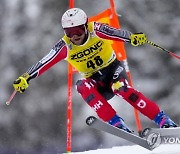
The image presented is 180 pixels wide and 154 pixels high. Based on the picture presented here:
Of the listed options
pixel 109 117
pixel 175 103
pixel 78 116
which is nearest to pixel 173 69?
pixel 175 103

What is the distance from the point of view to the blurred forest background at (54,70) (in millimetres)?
8398

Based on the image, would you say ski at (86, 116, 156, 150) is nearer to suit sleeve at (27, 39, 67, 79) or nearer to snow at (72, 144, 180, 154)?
snow at (72, 144, 180, 154)

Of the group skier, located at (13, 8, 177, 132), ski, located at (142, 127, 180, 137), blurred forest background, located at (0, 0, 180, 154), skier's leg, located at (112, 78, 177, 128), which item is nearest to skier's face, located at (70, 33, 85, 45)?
skier, located at (13, 8, 177, 132)

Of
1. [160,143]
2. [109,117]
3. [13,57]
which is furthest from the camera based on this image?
[13,57]

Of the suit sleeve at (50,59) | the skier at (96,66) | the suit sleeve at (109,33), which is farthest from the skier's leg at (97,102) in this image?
the suit sleeve at (109,33)

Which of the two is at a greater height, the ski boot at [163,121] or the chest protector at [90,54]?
the chest protector at [90,54]

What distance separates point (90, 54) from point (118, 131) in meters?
0.72

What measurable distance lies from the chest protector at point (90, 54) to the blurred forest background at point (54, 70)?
4278 mm

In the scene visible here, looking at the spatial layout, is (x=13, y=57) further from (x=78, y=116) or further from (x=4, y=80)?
(x=78, y=116)

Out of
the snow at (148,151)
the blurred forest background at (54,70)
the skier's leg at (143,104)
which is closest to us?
the snow at (148,151)

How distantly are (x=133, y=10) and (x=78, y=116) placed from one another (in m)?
2.00

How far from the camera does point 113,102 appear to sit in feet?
27.9

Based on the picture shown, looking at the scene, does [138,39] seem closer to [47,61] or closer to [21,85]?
[47,61]

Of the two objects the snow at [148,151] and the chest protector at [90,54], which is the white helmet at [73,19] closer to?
the chest protector at [90,54]
